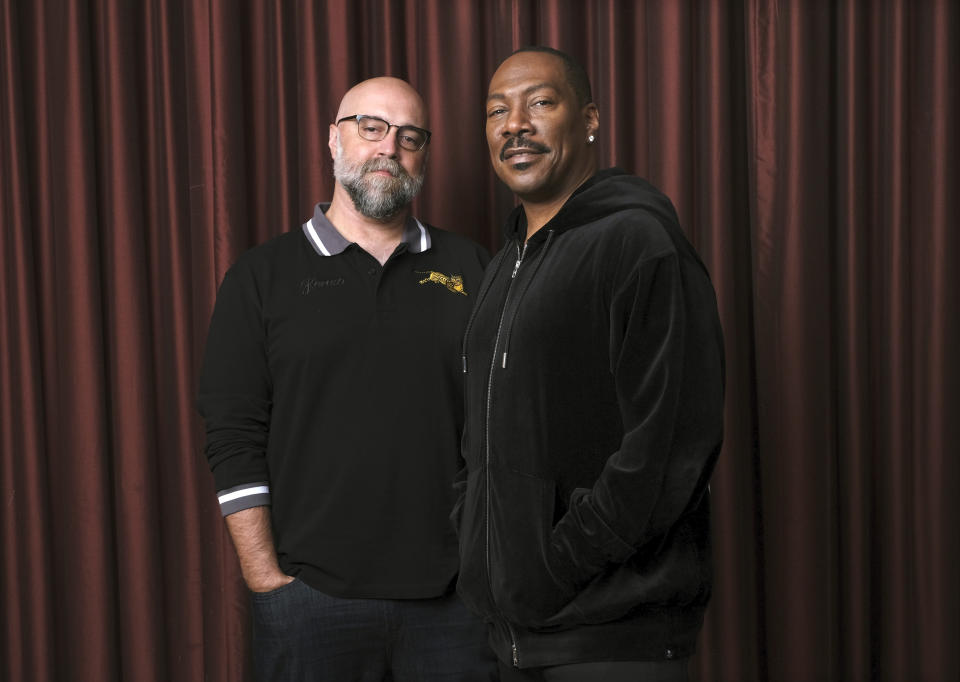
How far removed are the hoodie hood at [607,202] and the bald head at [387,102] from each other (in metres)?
0.61

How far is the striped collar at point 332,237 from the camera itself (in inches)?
74.1

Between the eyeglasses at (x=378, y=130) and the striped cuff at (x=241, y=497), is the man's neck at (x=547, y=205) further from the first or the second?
the striped cuff at (x=241, y=497)

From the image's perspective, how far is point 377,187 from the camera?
186cm

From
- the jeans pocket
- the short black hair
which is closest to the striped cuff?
the jeans pocket

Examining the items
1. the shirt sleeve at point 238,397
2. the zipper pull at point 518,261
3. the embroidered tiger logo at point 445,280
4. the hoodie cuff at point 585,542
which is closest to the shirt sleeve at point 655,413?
the hoodie cuff at point 585,542

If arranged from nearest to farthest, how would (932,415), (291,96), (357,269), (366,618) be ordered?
(366,618), (357,269), (932,415), (291,96)

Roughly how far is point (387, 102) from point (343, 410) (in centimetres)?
66

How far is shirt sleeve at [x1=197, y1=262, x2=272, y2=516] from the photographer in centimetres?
180

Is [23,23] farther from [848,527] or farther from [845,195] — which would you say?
[848,527]

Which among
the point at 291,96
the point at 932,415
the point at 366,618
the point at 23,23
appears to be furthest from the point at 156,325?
the point at 932,415

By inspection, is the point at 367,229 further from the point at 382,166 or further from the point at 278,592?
the point at 278,592

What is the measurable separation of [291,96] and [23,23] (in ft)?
2.32

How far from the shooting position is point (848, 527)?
87.2 inches

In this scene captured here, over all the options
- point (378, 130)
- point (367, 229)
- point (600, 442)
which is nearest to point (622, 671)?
point (600, 442)
